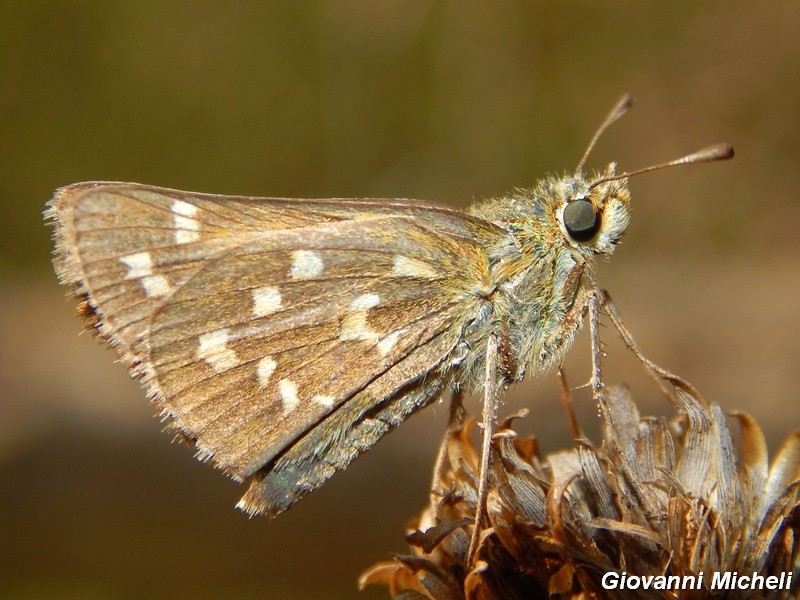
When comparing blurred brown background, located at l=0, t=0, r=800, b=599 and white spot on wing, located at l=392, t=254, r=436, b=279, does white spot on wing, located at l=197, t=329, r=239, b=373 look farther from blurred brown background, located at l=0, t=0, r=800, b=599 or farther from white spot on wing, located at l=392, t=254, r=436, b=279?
blurred brown background, located at l=0, t=0, r=800, b=599

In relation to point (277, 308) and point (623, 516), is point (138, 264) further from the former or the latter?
point (623, 516)

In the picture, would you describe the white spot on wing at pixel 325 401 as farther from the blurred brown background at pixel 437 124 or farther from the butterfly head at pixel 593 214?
the blurred brown background at pixel 437 124

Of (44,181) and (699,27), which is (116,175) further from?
(699,27)

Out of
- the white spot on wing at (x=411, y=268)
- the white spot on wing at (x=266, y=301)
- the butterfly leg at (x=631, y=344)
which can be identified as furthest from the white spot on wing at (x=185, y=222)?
the butterfly leg at (x=631, y=344)

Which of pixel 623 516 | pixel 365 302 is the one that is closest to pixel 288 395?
pixel 365 302

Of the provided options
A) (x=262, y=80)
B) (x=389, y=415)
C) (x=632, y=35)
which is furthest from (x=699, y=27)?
(x=389, y=415)

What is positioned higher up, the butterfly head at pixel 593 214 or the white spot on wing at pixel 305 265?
the butterfly head at pixel 593 214

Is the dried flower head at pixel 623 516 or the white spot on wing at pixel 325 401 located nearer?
the dried flower head at pixel 623 516
